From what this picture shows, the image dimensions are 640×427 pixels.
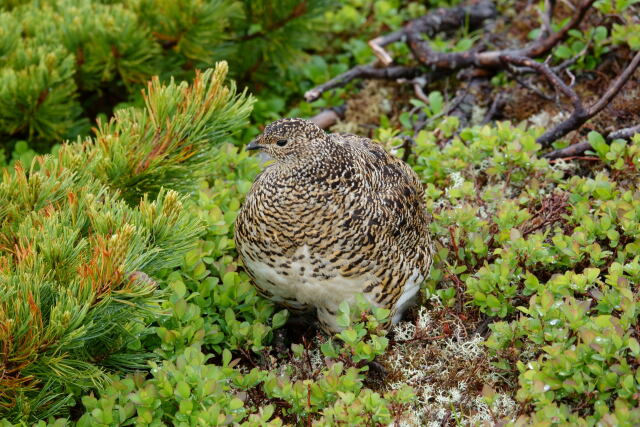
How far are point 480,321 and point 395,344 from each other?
40cm

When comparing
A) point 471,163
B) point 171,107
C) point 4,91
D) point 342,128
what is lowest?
point 342,128

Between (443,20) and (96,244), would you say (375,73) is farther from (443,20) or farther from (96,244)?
(96,244)

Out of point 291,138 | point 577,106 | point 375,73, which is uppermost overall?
point 291,138

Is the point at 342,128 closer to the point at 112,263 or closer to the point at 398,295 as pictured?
the point at 398,295

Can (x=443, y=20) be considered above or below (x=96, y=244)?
below

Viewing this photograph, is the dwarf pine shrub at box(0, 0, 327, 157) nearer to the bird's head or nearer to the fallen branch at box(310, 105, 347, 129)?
the fallen branch at box(310, 105, 347, 129)

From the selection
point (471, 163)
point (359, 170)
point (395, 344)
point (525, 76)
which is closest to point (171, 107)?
point (359, 170)

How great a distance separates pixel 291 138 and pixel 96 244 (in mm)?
1067

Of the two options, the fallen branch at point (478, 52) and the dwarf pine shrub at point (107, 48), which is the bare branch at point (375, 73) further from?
the dwarf pine shrub at point (107, 48)

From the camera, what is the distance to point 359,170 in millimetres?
3326

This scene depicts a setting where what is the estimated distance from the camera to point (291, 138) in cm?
330

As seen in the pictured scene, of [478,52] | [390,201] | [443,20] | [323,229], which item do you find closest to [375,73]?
[478,52]

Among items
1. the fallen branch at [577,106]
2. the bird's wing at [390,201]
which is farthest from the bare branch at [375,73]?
the bird's wing at [390,201]

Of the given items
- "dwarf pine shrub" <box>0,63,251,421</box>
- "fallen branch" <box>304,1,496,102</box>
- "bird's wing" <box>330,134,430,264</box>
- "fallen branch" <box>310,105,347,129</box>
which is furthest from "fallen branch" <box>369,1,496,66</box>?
"dwarf pine shrub" <box>0,63,251,421</box>
